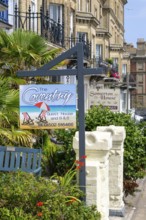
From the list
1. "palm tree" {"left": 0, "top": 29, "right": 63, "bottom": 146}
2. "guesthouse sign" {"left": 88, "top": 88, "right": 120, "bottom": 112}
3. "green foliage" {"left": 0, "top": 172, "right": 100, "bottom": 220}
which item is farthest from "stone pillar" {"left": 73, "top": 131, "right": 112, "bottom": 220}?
"guesthouse sign" {"left": 88, "top": 88, "right": 120, "bottom": 112}

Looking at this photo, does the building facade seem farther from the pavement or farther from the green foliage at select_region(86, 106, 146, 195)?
the green foliage at select_region(86, 106, 146, 195)

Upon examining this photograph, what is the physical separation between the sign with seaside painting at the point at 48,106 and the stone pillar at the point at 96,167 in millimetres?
406

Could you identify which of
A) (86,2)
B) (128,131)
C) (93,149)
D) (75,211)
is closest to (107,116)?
(128,131)

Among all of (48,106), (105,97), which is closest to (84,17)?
(105,97)

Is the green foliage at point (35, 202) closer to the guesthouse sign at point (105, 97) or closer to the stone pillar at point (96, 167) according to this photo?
the stone pillar at point (96, 167)

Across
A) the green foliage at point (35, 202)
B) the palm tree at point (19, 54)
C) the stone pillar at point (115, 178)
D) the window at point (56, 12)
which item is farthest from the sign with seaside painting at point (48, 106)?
the window at point (56, 12)

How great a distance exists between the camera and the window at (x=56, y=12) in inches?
1110

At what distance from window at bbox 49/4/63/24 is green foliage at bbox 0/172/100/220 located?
20698 mm

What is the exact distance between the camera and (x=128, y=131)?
522 inches

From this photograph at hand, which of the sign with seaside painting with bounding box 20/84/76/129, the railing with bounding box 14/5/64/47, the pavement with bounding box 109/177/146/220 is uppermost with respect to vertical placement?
the railing with bounding box 14/5/64/47

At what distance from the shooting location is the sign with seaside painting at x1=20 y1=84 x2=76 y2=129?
916cm

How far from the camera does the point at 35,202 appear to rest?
7793 mm

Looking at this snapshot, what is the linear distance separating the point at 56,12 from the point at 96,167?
20.4m

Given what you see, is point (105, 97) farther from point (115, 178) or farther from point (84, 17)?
point (84, 17)
